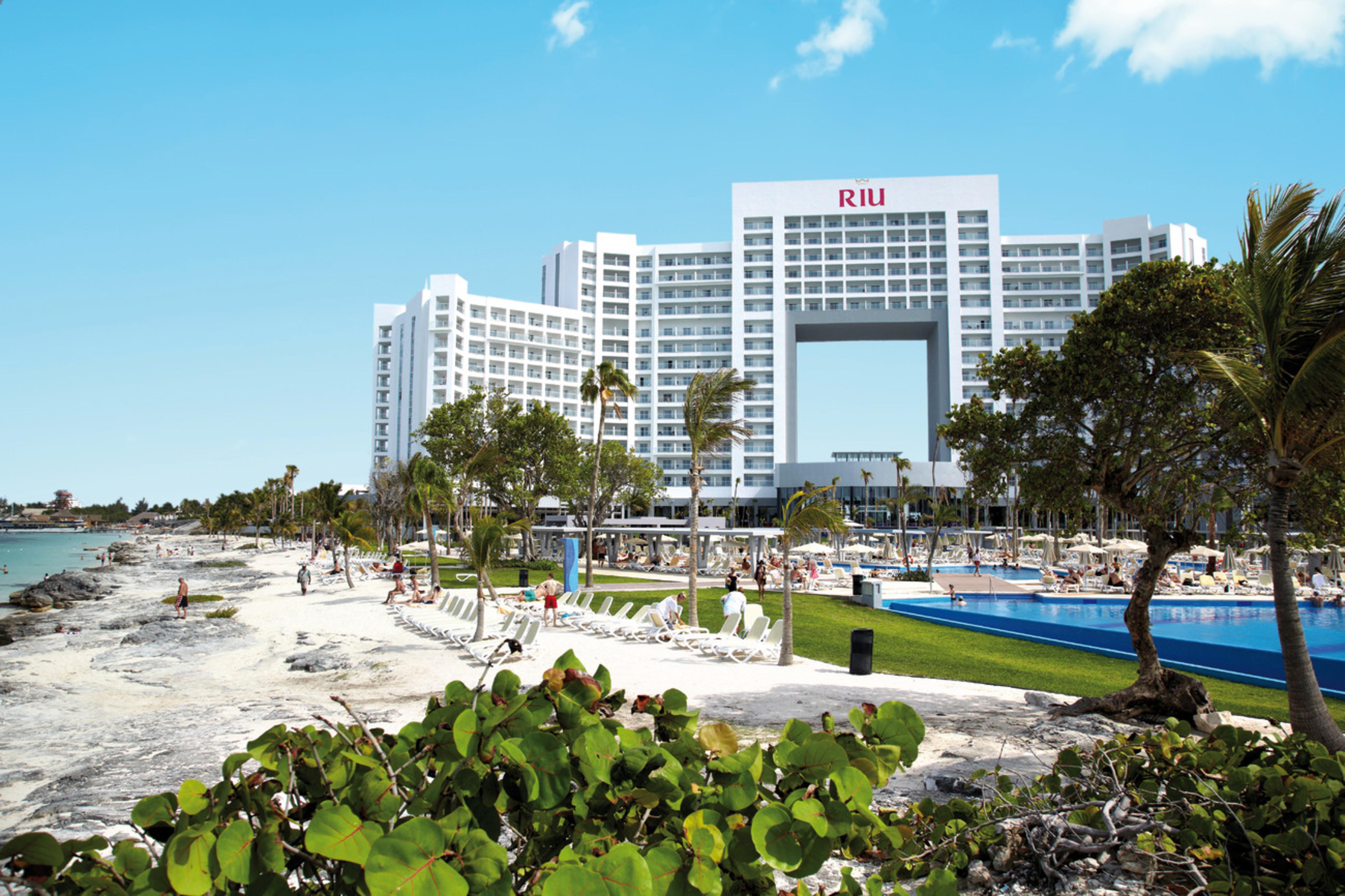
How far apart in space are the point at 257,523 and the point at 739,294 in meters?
58.8

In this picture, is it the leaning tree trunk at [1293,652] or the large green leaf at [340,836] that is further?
the leaning tree trunk at [1293,652]

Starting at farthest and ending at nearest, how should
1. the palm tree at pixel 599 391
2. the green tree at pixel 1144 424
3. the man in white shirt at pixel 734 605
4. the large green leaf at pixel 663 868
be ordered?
the palm tree at pixel 599 391, the man in white shirt at pixel 734 605, the green tree at pixel 1144 424, the large green leaf at pixel 663 868

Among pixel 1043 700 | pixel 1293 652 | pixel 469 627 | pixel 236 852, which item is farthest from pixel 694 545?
pixel 236 852

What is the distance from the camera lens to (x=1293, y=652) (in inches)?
280

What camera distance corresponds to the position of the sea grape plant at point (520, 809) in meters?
1.45

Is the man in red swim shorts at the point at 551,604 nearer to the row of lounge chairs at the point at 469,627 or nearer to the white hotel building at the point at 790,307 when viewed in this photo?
the row of lounge chairs at the point at 469,627

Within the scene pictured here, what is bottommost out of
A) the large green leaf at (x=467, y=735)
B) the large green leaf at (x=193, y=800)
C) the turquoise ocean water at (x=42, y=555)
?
the turquoise ocean water at (x=42, y=555)

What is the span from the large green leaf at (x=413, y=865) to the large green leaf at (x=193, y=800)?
20.8 inches

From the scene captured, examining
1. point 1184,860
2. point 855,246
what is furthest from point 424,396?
point 1184,860

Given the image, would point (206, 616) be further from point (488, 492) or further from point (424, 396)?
point (424, 396)

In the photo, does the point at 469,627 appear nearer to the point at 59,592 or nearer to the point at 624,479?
the point at 59,592

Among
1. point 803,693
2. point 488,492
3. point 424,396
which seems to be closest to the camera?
point 803,693

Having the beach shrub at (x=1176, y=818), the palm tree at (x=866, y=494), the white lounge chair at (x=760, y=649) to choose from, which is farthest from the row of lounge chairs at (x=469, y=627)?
the palm tree at (x=866, y=494)

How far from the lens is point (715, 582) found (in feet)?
98.3
